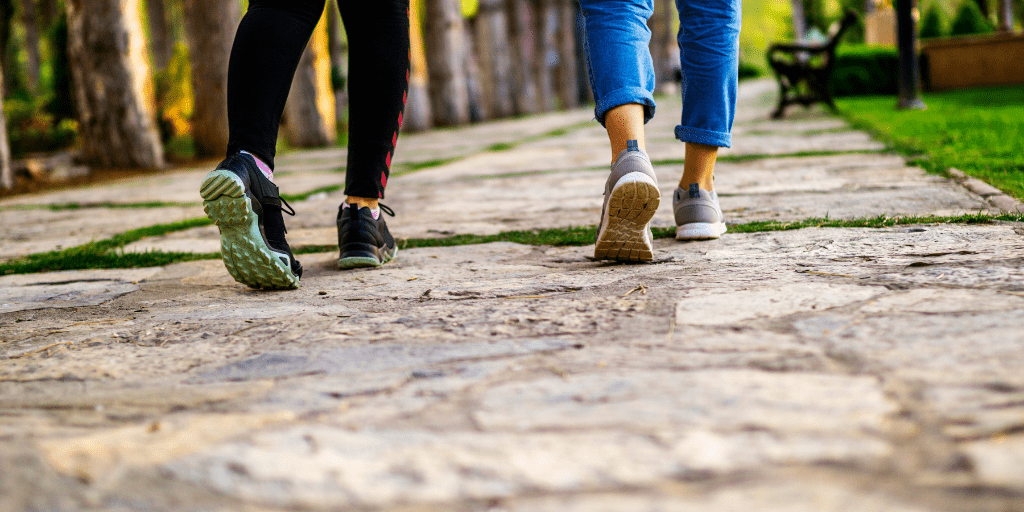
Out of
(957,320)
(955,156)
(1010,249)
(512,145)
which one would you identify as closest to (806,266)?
(1010,249)

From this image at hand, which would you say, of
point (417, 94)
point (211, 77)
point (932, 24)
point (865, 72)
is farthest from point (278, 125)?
point (932, 24)

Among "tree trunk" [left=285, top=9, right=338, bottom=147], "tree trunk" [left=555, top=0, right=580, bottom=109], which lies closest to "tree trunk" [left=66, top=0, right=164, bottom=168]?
"tree trunk" [left=285, top=9, right=338, bottom=147]

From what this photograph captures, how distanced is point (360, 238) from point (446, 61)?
1017cm

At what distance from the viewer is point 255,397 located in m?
1.06

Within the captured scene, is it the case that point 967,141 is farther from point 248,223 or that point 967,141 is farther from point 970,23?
point 970,23

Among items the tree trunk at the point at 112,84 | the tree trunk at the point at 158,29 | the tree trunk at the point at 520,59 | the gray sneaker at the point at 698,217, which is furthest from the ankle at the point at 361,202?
the tree trunk at the point at 158,29

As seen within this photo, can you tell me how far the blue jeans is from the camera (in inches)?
76.2

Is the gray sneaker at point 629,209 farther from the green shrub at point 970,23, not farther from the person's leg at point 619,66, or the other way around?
the green shrub at point 970,23

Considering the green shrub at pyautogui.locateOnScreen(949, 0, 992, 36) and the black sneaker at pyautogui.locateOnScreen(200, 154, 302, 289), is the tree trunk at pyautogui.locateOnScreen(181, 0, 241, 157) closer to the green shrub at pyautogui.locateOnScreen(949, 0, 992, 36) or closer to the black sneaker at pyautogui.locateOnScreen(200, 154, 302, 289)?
the black sneaker at pyautogui.locateOnScreen(200, 154, 302, 289)

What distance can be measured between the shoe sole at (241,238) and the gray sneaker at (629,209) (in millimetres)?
715

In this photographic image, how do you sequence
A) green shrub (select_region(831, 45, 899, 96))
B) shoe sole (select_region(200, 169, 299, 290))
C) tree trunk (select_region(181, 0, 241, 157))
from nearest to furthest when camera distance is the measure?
1. shoe sole (select_region(200, 169, 299, 290))
2. tree trunk (select_region(181, 0, 241, 157))
3. green shrub (select_region(831, 45, 899, 96))

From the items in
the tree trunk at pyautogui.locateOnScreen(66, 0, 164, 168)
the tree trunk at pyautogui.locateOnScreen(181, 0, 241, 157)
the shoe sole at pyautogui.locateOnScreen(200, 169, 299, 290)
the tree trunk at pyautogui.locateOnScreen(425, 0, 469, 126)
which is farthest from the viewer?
the tree trunk at pyautogui.locateOnScreen(425, 0, 469, 126)

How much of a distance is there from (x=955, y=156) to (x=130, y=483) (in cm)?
329

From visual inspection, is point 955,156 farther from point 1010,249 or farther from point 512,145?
point 512,145
